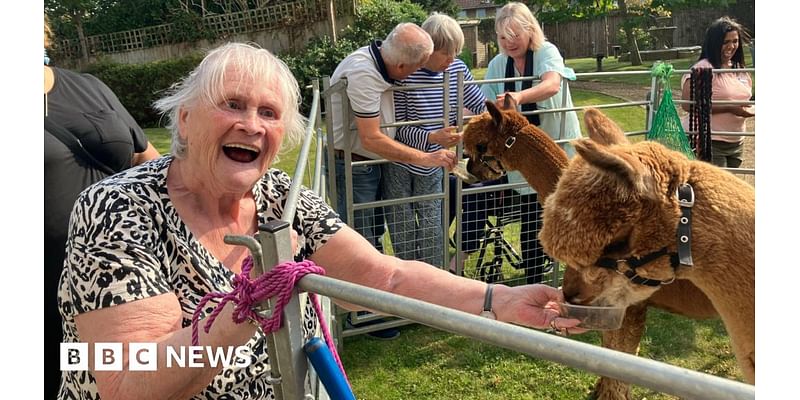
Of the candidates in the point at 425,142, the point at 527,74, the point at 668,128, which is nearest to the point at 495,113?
the point at 425,142

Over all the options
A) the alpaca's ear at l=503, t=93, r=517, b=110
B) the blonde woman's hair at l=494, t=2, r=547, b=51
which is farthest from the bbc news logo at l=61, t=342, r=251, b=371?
the blonde woman's hair at l=494, t=2, r=547, b=51

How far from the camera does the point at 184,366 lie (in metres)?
1.21

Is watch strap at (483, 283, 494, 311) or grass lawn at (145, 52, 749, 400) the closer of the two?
watch strap at (483, 283, 494, 311)

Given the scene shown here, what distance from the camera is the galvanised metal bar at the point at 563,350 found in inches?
24.9

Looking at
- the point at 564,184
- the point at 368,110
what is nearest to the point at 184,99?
the point at 564,184

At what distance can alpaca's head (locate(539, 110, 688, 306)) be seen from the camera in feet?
5.47

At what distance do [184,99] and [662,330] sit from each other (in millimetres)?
3733

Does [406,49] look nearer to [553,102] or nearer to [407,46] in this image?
[407,46]

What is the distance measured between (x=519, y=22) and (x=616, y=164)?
2.55 meters

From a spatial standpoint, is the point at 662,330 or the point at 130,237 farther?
the point at 662,330

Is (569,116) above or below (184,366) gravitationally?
Result: above

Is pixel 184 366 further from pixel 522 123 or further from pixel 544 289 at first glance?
pixel 522 123

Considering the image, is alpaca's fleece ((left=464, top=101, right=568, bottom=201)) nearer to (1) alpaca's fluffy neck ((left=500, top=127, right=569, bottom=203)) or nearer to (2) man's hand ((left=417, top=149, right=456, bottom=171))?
(1) alpaca's fluffy neck ((left=500, top=127, right=569, bottom=203))

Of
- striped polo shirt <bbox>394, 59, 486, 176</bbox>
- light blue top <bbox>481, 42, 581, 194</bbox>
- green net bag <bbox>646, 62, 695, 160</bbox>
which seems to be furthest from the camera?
light blue top <bbox>481, 42, 581, 194</bbox>
